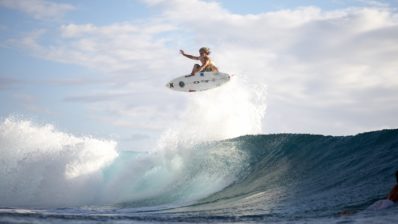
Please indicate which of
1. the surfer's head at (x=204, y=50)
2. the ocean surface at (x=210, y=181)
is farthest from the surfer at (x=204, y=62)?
the ocean surface at (x=210, y=181)

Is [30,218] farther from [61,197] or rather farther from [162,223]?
[61,197]

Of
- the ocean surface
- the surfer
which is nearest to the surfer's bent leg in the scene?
the surfer

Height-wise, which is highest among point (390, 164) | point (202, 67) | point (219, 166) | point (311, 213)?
point (202, 67)

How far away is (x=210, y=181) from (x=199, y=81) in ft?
17.1

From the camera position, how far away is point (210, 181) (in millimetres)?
16484

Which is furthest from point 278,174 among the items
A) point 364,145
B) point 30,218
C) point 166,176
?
point 30,218

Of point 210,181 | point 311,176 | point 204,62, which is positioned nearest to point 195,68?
point 204,62

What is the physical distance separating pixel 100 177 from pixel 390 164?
37.6 feet

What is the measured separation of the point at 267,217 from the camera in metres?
8.71

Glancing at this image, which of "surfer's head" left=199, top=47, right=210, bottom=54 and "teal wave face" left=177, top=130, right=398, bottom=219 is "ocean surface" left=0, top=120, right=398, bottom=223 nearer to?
"teal wave face" left=177, top=130, right=398, bottom=219

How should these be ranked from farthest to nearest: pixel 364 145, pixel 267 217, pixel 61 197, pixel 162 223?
pixel 61 197
pixel 364 145
pixel 267 217
pixel 162 223

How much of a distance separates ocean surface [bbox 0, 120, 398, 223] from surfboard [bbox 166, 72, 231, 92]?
259 centimetres

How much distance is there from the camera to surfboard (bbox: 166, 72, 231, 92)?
19.9 meters

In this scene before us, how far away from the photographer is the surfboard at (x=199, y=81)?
19938 mm
